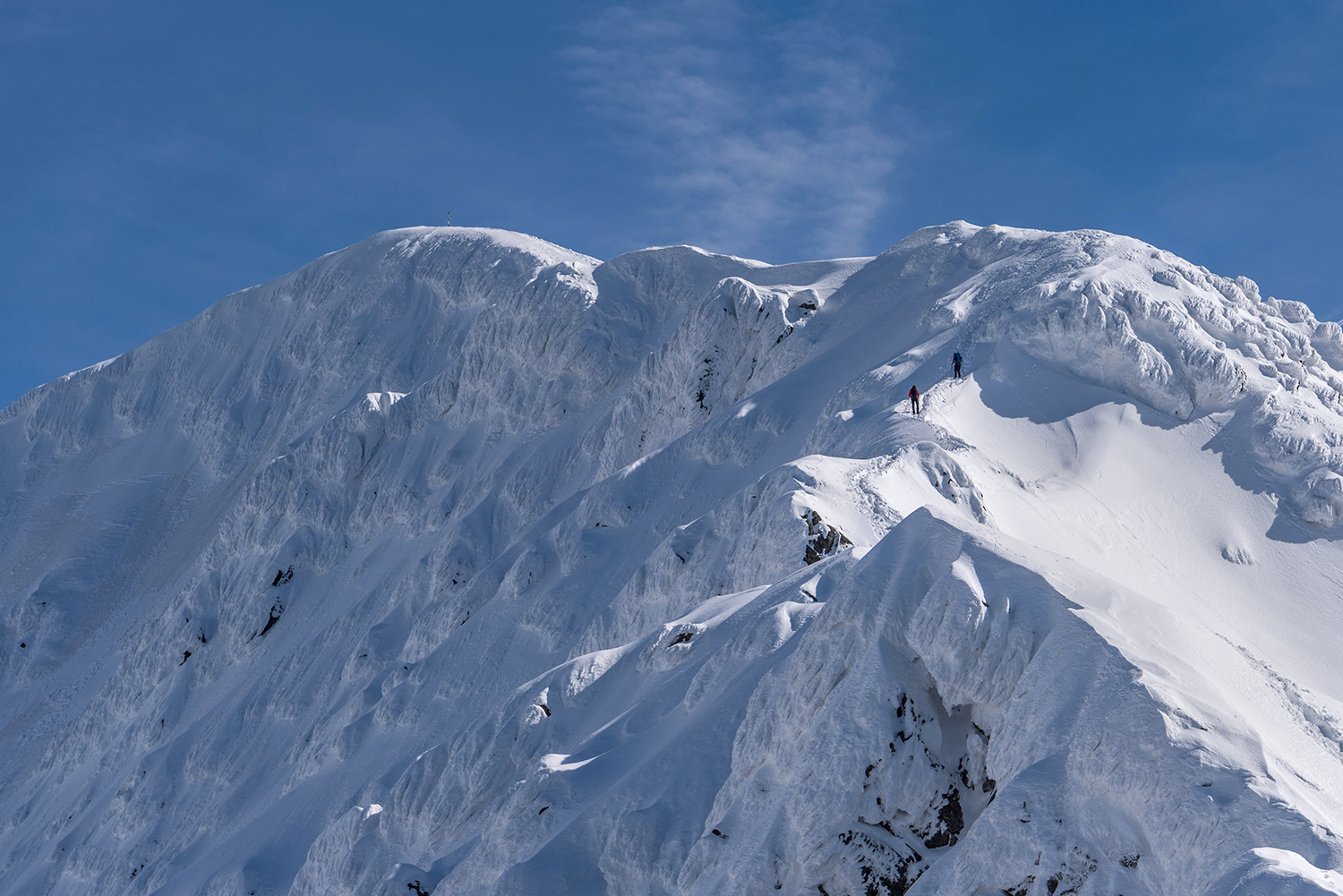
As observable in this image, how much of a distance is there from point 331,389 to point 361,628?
25.1 meters

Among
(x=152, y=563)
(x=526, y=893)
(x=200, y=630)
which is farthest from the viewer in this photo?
(x=152, y=563)

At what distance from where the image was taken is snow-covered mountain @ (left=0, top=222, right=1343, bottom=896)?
585 inches

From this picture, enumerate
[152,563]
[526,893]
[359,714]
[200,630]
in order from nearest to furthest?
[526,893]
[359,714]
[200,630]
[152,563]

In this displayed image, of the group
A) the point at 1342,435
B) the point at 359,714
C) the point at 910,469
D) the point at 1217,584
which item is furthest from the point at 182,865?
the point at 1342,435

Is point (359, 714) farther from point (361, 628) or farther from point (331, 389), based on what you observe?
point (331, 389)

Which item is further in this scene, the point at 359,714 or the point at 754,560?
the point at 359,714

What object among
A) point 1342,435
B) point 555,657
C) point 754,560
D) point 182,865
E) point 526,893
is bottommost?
point 182,865

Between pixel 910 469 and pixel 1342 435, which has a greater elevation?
pixel 1342 435

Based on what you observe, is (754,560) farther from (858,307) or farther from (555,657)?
(858,307)

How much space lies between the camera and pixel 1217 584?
2738cm

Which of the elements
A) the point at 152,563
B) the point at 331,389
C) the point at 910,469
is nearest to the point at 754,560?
the point at 910,469

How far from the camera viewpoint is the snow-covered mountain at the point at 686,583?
48.8 feet

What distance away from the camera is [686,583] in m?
31.4

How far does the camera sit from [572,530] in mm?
41406
